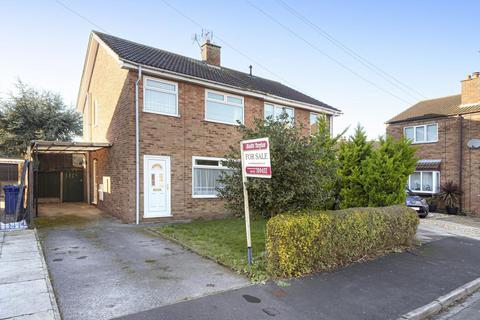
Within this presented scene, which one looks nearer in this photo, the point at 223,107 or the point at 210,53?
the point at 223,107

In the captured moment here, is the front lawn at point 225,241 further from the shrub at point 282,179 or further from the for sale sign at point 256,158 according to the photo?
the for sale sign at point 256,158

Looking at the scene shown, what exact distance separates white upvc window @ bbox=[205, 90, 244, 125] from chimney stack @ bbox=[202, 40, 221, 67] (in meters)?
3.96

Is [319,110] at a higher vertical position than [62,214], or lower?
higher

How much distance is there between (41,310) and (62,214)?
9712mm

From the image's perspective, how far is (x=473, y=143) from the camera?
56.9 feet

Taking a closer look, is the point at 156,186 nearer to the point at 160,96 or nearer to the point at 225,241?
the point at 160,96

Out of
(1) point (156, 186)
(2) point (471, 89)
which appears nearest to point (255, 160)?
(1) point (156, 186)

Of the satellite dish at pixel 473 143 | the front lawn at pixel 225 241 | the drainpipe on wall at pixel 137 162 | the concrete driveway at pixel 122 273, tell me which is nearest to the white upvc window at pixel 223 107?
the drainpipe on wall at pixel 137 162

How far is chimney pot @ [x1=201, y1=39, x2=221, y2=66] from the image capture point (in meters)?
16.3

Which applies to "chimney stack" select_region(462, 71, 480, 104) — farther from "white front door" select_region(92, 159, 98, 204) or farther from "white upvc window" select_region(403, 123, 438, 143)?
"white front door" select_region(92, 159, 98, 204)

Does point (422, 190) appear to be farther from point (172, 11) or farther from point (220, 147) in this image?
point (172, 11)

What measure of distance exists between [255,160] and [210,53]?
475 inches

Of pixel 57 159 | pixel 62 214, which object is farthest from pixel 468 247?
pixel 57 159

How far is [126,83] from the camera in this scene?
11.2 meters
